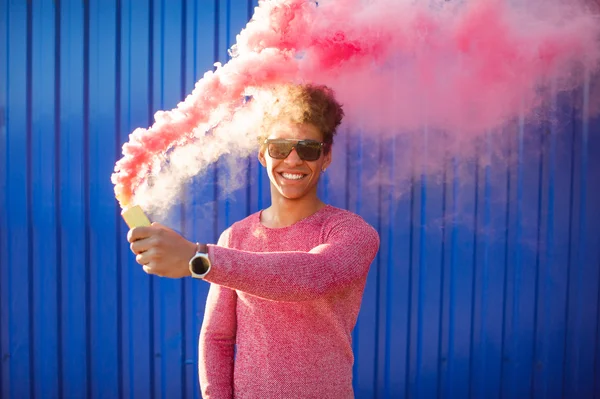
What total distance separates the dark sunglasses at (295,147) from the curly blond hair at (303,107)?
0.23ft

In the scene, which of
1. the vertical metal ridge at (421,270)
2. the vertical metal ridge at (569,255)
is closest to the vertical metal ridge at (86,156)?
the vertical metal ridge at (421,270)

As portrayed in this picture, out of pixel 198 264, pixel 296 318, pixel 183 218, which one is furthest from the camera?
pixel 183 218

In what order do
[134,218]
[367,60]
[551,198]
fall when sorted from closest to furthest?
1. [134,218]
2. [367,60]
3. [551,198]

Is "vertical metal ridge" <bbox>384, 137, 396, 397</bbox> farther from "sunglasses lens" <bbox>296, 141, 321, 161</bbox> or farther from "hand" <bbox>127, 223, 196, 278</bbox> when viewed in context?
"hand" <bbox>127, 223, 196, 278</bbox>

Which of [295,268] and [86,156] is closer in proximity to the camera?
[295,268]

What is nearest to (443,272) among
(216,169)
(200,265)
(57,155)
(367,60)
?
(216,169)

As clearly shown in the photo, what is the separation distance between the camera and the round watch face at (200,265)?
126cm

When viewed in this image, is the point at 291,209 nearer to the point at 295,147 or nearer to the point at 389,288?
the point at 295,147

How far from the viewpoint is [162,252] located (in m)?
1.27

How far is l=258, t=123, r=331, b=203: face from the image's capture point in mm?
1669

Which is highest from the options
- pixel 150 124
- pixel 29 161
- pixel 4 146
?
pixel 150 124

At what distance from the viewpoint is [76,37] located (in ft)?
11.0

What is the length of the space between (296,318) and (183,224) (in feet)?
6.31

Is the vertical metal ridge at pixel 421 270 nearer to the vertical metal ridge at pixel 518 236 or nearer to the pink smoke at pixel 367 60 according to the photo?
the vertical metal ridge at pixel 518 236
